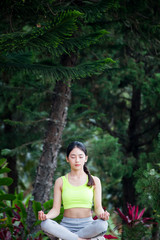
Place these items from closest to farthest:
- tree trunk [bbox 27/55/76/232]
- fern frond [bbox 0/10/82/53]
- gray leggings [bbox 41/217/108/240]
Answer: gray leggings [bbox 41/217/108/240] → fern frond [bbox 0/10/82/53] → tree trunk [bbox 27/55/76/232]

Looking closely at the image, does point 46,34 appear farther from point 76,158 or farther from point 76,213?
point 76,213

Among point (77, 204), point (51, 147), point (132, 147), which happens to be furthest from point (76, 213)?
point (132, 147)

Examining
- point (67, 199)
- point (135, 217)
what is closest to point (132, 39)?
point (135, 217)

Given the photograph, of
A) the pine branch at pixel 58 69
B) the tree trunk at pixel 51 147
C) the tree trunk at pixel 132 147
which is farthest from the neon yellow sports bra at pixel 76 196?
the tree trunk at pixel 132 147

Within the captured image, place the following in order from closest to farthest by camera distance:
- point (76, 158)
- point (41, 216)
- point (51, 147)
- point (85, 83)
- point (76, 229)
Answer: point (41, 216)
point (76, 229)
point (76, 158)
point (51, 147)
point (85, 83)

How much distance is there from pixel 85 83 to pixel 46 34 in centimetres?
428

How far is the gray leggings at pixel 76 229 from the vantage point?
7.81 feet

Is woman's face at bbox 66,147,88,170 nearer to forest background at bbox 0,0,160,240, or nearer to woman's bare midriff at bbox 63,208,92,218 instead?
woman's bare midriff at bbox 63,208,92,218

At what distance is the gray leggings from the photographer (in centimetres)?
238

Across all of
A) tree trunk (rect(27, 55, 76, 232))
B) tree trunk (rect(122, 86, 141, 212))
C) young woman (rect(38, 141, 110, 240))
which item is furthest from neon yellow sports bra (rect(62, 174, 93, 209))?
tree trunk (rect(122, 86, 141, 212))

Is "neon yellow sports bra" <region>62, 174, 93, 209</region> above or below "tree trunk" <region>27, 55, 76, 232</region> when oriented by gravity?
below

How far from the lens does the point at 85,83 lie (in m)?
6.97

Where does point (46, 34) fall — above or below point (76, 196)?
above

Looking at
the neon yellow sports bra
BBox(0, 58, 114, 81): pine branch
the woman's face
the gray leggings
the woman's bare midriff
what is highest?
BBox(0, 58, 114, 81): pine branch
